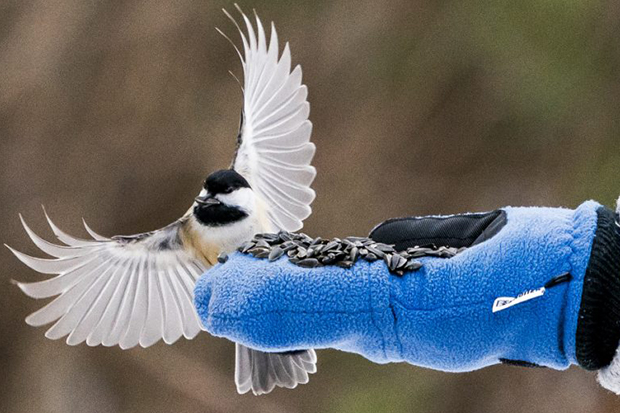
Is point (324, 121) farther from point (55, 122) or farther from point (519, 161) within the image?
point (55, 122)

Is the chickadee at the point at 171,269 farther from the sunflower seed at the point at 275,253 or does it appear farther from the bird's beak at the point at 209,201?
the sunflower seed at the point at 275,253

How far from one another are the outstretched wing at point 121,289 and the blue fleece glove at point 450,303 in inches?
24.7

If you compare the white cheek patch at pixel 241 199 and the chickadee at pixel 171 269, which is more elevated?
the white cheek patch at pixel 241 199

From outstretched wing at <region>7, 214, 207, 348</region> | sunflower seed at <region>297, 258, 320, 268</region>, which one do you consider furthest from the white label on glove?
outstretched wing at <region>7, 214, 207, 348</region>

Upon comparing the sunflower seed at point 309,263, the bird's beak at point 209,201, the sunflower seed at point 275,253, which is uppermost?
the sunflower seed at point 309,263

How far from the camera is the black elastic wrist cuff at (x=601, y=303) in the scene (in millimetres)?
866

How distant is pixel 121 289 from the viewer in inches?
64.7

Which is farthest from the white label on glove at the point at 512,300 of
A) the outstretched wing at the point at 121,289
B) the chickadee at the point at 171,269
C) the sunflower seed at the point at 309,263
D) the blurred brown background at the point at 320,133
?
the blurred brown background at the point at 320,133

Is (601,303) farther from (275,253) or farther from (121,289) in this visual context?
(121,289)

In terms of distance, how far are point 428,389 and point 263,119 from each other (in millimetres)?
1238

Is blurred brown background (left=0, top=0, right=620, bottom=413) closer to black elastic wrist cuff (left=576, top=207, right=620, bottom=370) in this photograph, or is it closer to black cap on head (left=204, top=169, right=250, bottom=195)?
black cap on head (left=204, top=169, right=250, bottom=195)

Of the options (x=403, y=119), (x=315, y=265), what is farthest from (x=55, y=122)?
(x=315, y=265)

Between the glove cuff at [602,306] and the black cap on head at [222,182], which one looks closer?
the glove cuff at [602,306]

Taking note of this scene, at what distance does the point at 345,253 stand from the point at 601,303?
0.92ft
